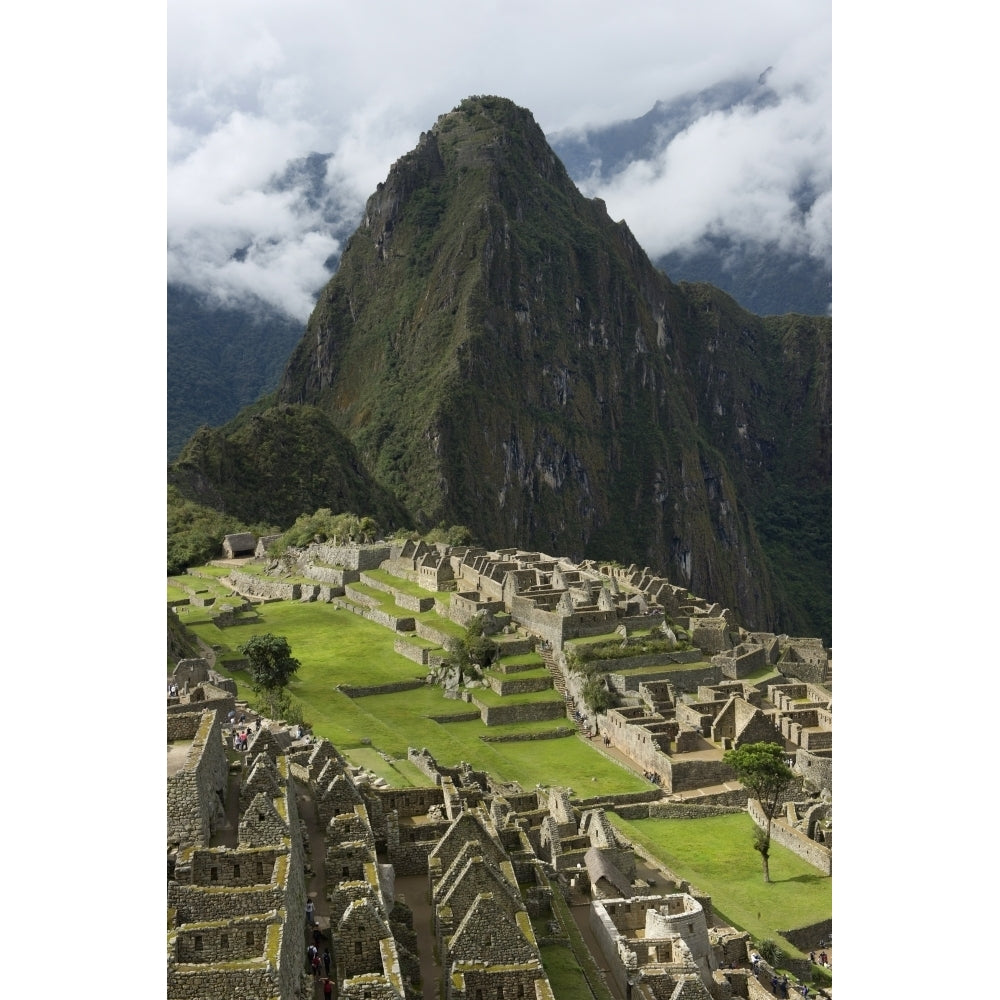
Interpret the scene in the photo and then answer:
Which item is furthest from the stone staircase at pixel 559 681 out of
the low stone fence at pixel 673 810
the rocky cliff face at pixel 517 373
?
the rocky cliff face at pixel 517 373

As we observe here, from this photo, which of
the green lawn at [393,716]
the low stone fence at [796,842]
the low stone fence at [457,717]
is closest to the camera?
the low stone fence at [796,842]

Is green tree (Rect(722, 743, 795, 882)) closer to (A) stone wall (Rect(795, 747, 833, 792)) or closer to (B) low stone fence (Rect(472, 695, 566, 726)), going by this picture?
(A) stone wall (Rect(795, 747, 833, 792))

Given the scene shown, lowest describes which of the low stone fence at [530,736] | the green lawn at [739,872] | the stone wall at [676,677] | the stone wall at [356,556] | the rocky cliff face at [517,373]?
the green lawn at [739,872]

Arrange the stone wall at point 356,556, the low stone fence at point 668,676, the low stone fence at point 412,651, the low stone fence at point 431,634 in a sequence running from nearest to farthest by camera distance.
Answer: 1. the low stone fence at point 668,676
2. the low stone fence at point 412,651
3. the low stone fence at point 431,634
4. the stone wall at point 356,556

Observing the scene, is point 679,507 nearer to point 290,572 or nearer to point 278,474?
point 278,474

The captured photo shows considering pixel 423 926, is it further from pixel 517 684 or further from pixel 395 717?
pixel 517 684

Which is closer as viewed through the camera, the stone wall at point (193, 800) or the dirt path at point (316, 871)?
the stone wall at point (193, 800)

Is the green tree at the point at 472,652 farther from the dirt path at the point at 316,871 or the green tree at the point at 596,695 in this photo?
the dirt path at the point at 316,871
